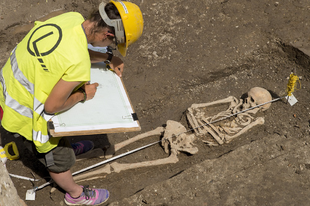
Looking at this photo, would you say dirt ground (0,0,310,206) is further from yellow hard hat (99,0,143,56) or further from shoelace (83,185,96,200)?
yellow hard hat (99,0,143,56)

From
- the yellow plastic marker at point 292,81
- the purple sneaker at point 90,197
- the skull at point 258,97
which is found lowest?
the purple sneaker at point 90,197

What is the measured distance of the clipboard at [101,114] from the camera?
9.39ft

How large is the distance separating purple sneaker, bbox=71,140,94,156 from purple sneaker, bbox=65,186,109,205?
2.30ft

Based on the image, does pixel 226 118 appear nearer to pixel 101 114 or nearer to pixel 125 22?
pixel 101 114

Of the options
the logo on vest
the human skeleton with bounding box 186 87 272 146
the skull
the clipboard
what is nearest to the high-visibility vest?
the logo on vest

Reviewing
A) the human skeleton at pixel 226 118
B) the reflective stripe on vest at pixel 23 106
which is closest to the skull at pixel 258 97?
the human skeleton at pixel 226 118

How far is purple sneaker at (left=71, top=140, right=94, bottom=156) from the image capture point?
14.5ft

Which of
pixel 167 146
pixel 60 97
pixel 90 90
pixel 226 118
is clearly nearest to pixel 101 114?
pixel 90 90

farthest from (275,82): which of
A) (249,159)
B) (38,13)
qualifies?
(38,13)

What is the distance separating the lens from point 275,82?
589 cm

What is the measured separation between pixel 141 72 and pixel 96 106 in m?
2.83

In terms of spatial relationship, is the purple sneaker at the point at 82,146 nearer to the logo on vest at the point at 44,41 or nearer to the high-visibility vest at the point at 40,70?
the high-visibility vest at the point at 40,70

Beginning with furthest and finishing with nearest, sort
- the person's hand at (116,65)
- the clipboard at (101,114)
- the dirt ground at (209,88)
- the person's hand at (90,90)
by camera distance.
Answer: the dirt ground at (209,88) → the person's hand at (116,65) → the person's hand at (90,90) → the clipboard at (101,114)

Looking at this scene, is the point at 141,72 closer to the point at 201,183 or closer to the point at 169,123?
the point at 169,123
